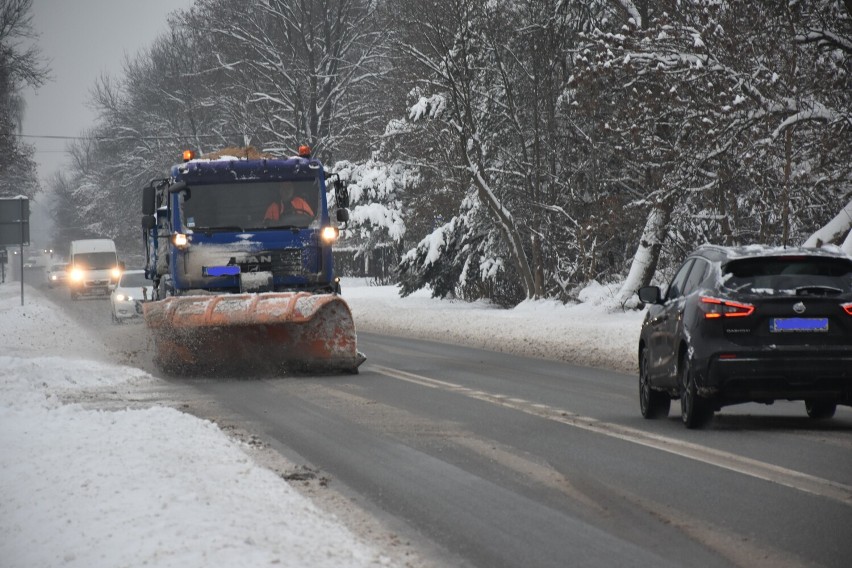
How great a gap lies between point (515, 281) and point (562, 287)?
510 centimetres

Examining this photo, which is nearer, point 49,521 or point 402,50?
point 49,521

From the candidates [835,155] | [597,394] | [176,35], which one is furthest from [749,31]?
[176,35]

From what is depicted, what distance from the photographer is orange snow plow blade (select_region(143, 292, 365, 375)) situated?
17234 mm

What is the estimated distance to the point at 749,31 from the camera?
20.6m

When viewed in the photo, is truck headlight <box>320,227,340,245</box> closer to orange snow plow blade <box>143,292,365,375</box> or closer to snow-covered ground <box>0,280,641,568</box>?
orange snow plow blade <box>143,292,365,375</box>

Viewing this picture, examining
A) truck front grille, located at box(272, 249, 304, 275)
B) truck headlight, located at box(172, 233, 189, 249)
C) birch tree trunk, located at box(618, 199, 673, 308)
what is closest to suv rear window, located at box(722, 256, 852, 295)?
truck front grille, located at box(272, 249, 304, 275)

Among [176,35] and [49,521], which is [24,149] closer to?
[176,35]

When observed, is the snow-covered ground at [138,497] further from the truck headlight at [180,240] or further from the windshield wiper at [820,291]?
the windshield wiper at [820,291]

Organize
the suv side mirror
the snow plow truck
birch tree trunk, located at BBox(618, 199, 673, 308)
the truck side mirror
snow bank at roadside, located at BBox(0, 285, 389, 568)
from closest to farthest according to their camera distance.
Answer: snow bank at roadside, located at BBox(0, 285, 389, 568) < the suv side mirror < the snow plow truck < the truck side mirror < birch tree trunk, located at BBox(618, 199, 673, 308)

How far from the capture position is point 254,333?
1806 centimetres

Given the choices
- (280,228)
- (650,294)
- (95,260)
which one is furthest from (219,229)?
(95,260)

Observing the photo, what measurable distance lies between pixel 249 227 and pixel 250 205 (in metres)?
0.37

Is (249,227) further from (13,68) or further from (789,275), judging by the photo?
(13,68)

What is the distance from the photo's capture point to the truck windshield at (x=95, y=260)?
5794cm
